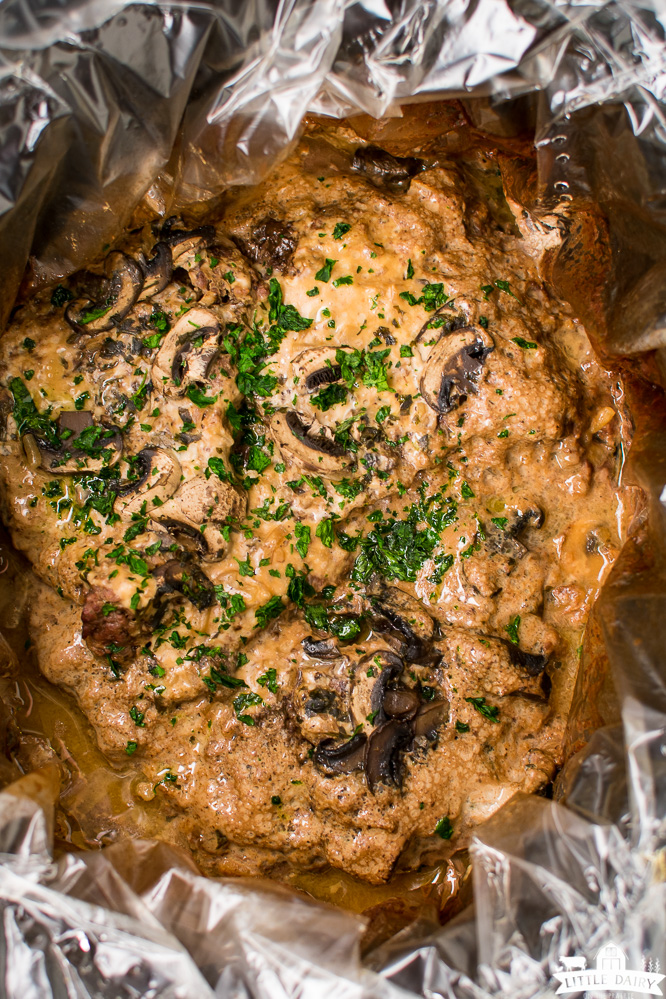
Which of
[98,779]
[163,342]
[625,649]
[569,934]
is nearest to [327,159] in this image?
[163,342]

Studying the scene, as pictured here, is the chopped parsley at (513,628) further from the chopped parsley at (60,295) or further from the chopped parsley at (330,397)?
the chopped parsley at (60,295)

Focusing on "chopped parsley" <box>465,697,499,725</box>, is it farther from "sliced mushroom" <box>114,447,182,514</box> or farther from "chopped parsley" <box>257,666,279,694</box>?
"sliced mushroom" <box>114,447,182,514</box>

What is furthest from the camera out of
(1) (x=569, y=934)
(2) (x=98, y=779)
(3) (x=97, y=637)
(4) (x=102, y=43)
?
(2) (x=98, y=779)

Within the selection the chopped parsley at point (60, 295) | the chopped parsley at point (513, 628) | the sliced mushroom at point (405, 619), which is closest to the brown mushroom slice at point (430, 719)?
the sliced mushroom at point (405, 619)

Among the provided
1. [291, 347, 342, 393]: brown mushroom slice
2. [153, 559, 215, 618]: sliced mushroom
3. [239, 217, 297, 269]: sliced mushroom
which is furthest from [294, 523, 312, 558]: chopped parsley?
[239, 217, 297, 269]: sliced mushroom

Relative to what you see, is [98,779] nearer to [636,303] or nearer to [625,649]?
[625,649]

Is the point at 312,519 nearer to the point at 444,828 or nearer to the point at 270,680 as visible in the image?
the point at 270,680

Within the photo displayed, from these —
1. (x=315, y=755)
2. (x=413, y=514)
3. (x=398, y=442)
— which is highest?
(x=398, y=442)

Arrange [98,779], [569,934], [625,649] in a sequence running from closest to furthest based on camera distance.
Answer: [569,934], [625,649], [98,779]
